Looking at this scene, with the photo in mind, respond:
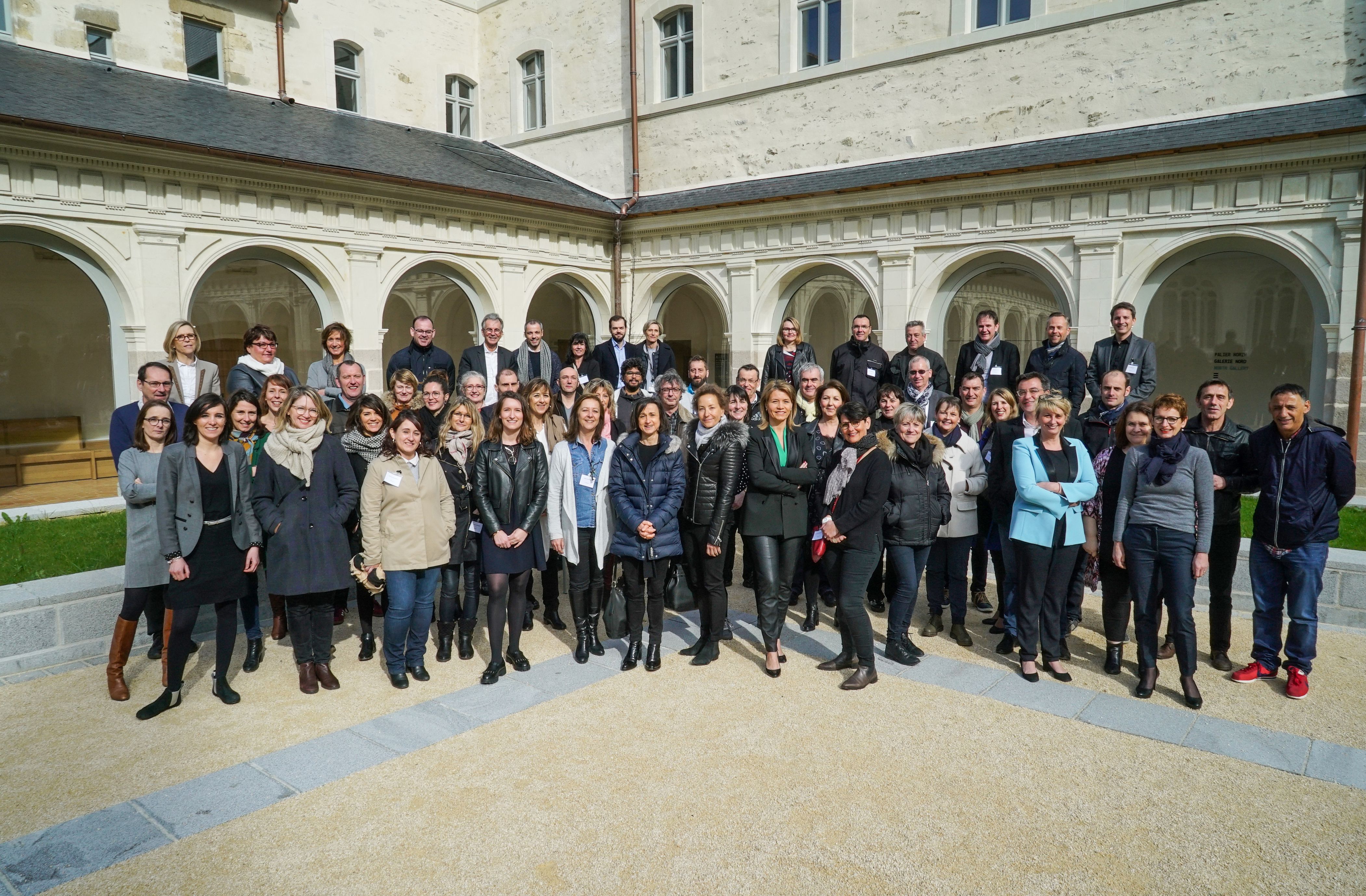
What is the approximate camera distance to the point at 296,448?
5371mm

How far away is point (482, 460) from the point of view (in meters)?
5.73

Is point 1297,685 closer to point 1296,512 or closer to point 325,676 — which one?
point 1296,512

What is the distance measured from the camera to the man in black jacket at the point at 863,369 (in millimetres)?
9539

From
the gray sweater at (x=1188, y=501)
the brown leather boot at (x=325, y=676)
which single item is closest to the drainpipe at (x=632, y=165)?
the brown leather boot at (x=325, y=676)

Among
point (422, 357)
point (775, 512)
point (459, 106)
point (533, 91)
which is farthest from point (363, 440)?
point (459, 106)

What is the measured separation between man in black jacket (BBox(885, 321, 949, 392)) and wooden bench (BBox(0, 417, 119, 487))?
11.8m

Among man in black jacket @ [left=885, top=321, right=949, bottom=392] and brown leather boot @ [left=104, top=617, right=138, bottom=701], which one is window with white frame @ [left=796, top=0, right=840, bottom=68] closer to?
man in black jacket @ [left=885, top=321, right=949, bottom=392]

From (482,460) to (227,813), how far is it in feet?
8.15

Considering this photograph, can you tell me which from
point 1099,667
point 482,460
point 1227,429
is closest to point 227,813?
point 482,460

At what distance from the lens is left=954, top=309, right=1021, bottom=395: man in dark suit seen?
8.77 metres

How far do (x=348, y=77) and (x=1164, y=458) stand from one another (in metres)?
18.4

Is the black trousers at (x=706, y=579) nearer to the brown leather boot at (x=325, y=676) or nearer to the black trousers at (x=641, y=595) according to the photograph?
the black trousers at (x=641, y=595)

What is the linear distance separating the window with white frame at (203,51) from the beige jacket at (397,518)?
47.2 feet

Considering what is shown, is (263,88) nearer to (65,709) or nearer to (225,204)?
(225,204)
